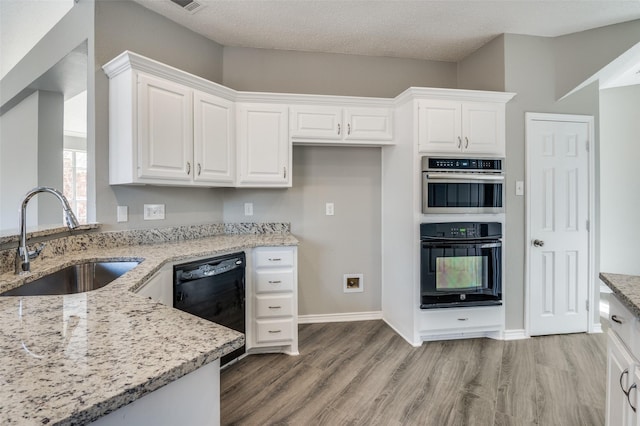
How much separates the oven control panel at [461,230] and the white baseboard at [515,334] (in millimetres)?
871

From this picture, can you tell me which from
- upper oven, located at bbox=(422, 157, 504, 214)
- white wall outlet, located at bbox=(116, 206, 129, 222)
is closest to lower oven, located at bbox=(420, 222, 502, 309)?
upper oven, located at bbox=(422, 157, 504, 214)

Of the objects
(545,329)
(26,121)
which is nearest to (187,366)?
(545,329)

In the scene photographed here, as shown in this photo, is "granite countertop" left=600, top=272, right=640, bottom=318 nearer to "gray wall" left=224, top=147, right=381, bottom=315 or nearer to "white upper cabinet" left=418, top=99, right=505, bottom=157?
"white upper cabinet" left=418, top=99, right=505, bottom=157

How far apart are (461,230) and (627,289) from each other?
159 cm

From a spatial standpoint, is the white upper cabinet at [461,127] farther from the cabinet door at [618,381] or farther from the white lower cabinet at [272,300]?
the cabinet door at [618,381]

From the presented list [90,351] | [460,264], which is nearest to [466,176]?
[460,264]

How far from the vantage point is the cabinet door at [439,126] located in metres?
2.72

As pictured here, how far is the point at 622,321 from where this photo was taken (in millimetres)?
1162

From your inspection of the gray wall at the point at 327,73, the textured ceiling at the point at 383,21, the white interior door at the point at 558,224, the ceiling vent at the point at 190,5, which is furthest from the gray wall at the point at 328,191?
the white interior door at the point at 558,224

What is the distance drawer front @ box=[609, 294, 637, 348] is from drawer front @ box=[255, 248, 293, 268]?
190cm

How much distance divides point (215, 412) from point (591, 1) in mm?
3494

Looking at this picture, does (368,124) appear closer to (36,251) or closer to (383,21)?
(383,21)

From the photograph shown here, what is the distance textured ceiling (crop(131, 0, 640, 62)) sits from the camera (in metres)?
2.51

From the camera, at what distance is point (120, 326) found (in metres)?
0.86
